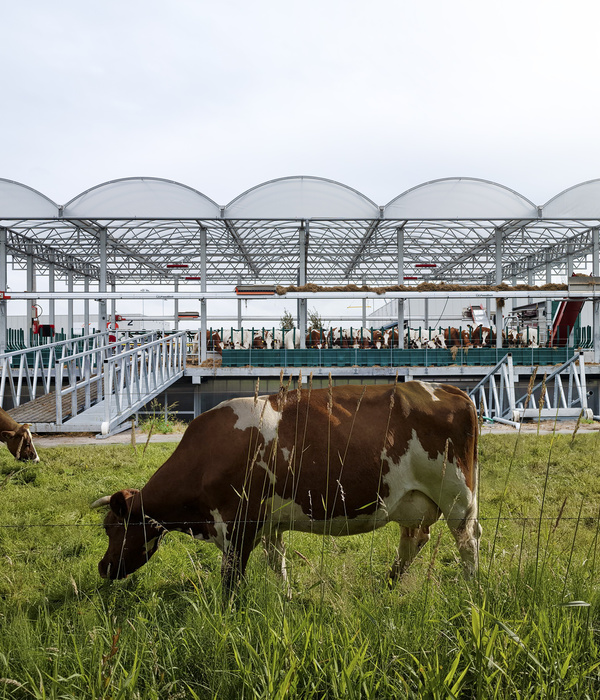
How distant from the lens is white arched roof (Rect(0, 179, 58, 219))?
64.7 ft

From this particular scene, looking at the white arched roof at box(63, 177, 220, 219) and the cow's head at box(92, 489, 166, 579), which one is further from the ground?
the white arched roof at box(63, 177, 220, 219)

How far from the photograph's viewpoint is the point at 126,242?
27.7 metres

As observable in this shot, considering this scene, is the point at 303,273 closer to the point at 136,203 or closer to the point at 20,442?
the point at 136,203

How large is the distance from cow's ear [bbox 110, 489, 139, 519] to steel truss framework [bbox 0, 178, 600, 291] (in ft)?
57.5

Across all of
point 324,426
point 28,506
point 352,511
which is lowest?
point 28,506

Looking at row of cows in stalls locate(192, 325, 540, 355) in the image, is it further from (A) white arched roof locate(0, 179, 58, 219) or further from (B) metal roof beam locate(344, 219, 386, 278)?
(A) white arched roof locate(0, 179, 58, 219)

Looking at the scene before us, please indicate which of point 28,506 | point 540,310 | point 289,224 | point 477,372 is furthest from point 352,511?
point 540,310

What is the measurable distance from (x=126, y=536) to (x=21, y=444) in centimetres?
447

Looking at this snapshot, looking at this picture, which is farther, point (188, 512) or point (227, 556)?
point (188, 512)

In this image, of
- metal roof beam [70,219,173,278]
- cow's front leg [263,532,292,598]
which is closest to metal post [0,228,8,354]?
metal roof beam [70,219,173,278]

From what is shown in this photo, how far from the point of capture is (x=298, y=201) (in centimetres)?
2012

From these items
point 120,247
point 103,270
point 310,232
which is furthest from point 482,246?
point 120,247

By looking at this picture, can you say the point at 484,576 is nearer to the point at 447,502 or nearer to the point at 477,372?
the point at 447,502

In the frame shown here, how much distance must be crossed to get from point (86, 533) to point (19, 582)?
81 centimetres
